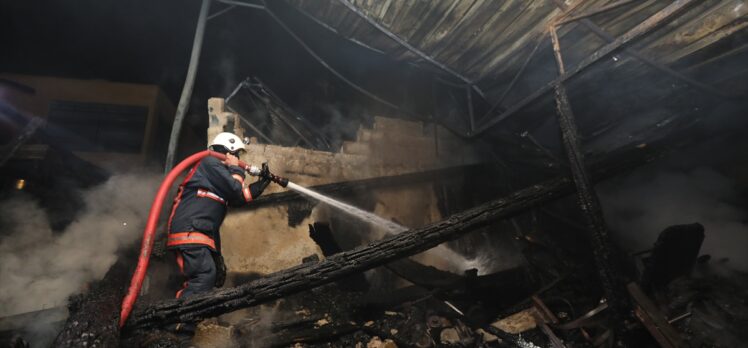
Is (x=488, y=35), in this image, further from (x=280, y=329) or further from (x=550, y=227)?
(x=280, y=329)

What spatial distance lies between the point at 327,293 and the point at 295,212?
1.64 metres

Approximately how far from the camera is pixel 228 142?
523cm

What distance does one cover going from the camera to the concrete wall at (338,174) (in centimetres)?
549

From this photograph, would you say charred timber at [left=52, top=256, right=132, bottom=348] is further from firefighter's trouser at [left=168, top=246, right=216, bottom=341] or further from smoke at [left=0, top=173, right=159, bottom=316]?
smoke at [left=0, top=173, right=159, bottom=316]

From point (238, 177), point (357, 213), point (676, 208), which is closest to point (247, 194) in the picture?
point (238, 177)

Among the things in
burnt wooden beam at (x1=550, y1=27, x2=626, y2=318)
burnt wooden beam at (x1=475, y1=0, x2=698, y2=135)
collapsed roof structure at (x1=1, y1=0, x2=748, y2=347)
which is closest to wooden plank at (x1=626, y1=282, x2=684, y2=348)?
collapsed roof structure at (x1=1, y1=0, x2=748, y2=347)

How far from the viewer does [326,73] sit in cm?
1002

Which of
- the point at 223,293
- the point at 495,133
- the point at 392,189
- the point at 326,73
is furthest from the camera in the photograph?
the point at 326,73

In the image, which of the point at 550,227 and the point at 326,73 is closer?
the point at 550,227

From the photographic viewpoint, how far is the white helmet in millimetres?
5207

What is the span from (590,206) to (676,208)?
4.55 meters

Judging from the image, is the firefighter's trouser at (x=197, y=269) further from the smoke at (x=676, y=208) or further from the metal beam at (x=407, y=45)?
the smoke at (x=676, y=208)

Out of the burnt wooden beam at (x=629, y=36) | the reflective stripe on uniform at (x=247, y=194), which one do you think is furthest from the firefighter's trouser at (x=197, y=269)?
the burnt wooden beam at (x=629, y=36)

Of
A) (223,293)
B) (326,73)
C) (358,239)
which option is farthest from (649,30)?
(326,73)
